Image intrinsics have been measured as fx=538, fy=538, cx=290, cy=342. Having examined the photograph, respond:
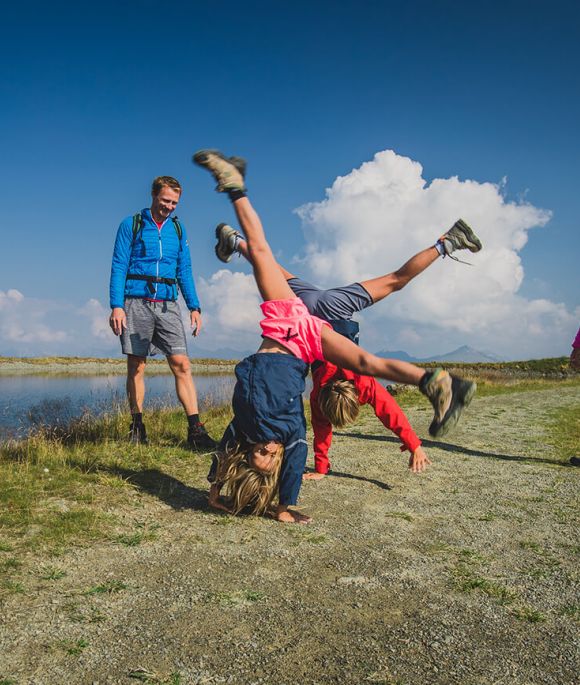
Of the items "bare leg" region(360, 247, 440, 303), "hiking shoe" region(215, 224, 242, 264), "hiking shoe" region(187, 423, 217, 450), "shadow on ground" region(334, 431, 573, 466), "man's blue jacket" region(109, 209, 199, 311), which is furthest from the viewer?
"shadow on ground" region(334, 431, 573, 466)

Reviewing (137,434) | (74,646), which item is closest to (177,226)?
(137,434)

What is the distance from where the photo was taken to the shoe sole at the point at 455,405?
377cm

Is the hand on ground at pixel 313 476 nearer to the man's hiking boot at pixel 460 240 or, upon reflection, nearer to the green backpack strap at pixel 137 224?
the man's hiking boot at pixel 460 240

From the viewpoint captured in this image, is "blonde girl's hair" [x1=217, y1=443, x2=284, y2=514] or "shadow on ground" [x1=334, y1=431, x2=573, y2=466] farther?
"shadow on ground" [x1=334, y1=431, x2=573, y2=466]

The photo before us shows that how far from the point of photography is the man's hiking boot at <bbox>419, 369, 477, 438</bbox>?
3.74 meters

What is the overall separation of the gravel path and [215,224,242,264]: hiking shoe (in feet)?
7.24

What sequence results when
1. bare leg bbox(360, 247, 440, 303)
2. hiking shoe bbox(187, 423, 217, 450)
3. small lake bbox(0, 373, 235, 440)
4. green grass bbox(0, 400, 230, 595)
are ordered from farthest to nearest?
small lake bbox(0, 373, 235, 440), hiking shoe bbox(187, 423, 217, 450), bare leg bbox(360, 247, 440, 303), green grass bbox(0, 400, 230, 595)

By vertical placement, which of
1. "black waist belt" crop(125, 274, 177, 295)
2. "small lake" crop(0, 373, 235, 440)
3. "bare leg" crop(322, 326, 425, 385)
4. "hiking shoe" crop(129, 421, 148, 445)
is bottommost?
"small lake" crop(0, 373, 235, 440)

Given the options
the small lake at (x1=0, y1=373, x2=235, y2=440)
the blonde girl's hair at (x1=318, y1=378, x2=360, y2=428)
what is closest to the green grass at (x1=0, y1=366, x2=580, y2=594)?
the blonde girl's hair at (x1=318, y1=378, x2=360, y2=428)

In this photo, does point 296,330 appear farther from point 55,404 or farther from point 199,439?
point 55,404

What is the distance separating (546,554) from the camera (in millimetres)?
3602

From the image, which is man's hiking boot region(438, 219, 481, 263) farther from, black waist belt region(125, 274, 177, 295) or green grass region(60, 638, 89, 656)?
green grass region(60, 638, 89, 656)

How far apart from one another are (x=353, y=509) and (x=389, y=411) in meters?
0.99

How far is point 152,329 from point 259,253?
2217mm
